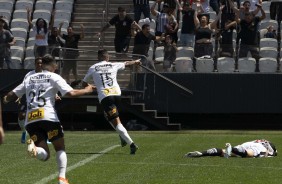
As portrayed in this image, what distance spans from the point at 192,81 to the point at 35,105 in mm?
18736

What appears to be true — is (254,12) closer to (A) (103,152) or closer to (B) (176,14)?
(B) (176,14)

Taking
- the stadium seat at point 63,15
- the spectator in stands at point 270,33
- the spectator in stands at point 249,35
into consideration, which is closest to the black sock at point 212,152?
the spectator in stands at point 249,35

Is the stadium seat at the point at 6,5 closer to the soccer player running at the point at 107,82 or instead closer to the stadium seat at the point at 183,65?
the stadium seat at the point at 183,65

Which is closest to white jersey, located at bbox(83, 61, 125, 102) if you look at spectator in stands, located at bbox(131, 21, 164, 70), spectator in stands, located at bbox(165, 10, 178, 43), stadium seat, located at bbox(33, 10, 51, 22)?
spectator in stands, located at bbox(131, 21, 164, 70)

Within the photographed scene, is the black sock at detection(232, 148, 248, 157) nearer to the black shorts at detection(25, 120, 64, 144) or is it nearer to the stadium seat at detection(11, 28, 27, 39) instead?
the black shorts at detection(25, 120, 64, 144)

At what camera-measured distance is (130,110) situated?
103 feet

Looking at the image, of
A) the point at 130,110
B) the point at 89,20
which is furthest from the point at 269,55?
the point at 89,20

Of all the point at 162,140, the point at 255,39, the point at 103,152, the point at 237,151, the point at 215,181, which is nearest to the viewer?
the point at 215,181

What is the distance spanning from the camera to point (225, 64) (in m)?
31.3

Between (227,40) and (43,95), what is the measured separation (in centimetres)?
1749

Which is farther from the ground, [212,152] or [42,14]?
[42,14]

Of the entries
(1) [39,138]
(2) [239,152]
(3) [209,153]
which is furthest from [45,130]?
(2) [239,152]

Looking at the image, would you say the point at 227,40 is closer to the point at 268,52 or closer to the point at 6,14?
the point at 268,52

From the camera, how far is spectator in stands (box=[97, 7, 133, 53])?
105 feet
